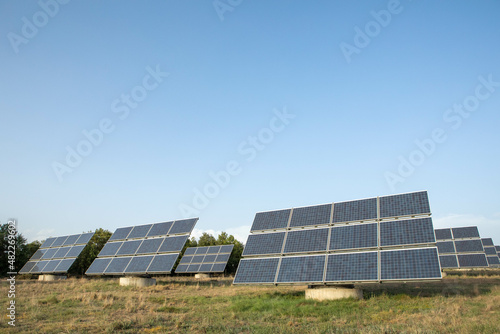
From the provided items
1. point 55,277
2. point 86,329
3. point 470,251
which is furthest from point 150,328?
point 470,251

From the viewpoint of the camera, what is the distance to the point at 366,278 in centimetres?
1483

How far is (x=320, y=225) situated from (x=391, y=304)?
566 centimetres

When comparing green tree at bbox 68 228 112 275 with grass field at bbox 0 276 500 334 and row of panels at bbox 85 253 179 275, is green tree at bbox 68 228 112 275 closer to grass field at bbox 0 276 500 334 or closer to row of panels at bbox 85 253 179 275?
row of panels at bbox 85 253 179 275

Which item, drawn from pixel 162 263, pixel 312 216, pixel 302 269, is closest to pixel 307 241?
pixel 302 269

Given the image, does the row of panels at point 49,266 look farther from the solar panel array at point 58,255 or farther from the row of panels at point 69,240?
the row of panels at point 69,240

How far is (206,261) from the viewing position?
139 feet

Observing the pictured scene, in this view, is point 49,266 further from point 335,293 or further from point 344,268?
point 344,268

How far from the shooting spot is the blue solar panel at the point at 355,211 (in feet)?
59.1

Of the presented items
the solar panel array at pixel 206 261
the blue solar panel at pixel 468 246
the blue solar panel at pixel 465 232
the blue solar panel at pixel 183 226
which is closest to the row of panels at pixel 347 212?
the blue solar panel at pixel 183 226

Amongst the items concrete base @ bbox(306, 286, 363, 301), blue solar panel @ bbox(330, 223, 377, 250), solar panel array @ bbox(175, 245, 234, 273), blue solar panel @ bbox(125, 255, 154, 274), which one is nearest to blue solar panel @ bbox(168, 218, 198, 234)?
blue solar panel @ bbox(125, 255, 154, 274)

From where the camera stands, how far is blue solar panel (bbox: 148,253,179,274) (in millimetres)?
25764

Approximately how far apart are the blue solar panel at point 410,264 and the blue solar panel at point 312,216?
14.7 feet

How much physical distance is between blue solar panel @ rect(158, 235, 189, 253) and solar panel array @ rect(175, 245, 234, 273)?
489 inches

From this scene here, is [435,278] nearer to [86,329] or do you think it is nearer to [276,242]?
[276,242]
